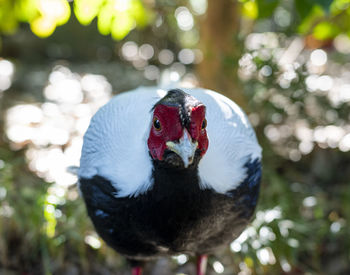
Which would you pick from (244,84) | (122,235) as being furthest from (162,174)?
(244,84)

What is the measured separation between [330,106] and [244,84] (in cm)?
56

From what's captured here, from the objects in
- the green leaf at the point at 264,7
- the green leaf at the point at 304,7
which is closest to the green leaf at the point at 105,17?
the green leaf at the point at 264,7

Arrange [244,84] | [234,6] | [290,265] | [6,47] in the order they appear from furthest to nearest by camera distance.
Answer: [6,47], [234,6], [244,84], [290,265]

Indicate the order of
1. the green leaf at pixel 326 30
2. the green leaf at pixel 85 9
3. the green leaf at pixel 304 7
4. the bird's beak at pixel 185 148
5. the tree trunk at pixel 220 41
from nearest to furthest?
1. the bird's beak at pixel 185 148
2. the green leaf at pixel 304 7
3. the green leaf at pixel 85 9
4. the green leaf at pixel 326 30
5. the tree trunk at pixel 220 41

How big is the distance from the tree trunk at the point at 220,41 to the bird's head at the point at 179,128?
1.83 meters

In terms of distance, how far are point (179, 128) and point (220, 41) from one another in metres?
2.12

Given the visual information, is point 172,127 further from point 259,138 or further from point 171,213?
point 259,138

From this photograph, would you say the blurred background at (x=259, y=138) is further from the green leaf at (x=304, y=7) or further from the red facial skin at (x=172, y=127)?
the red facial skin at (x=172, y=127)

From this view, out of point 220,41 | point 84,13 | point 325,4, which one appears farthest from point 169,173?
point 220,41

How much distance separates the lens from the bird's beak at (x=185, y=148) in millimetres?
1396

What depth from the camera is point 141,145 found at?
171 cm

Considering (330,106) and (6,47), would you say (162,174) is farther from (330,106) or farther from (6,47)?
(6,47)

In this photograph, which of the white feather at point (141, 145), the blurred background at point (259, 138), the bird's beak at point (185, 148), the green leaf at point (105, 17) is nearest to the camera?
the bird's beak at point (185, 148)

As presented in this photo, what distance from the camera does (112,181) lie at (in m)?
1.79
